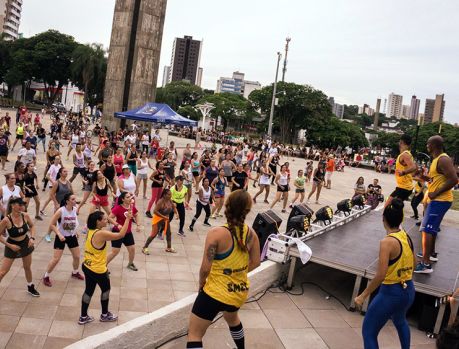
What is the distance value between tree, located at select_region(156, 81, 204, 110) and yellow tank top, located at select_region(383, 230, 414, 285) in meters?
104

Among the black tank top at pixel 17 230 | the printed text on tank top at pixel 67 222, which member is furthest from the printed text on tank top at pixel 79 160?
the black tank top at pixel 17 230

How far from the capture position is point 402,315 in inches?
176

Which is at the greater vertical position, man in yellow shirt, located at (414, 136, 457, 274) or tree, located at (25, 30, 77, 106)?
tree, located at (25, 30, 77, 106)

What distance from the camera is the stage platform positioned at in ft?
21.2

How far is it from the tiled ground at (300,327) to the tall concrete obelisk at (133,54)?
3318cm

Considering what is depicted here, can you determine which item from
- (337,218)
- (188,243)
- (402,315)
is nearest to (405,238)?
(402,315)

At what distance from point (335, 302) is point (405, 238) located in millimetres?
3073

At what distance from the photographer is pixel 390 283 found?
4.33m

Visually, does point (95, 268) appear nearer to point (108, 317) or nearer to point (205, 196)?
point (108, 317)

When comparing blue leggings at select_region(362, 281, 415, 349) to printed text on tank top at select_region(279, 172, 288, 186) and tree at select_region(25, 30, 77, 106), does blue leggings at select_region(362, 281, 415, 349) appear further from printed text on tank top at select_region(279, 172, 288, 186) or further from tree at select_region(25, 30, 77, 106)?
tree at select_region(25, 30, 77, 106)

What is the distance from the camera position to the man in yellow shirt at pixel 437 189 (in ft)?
20.2

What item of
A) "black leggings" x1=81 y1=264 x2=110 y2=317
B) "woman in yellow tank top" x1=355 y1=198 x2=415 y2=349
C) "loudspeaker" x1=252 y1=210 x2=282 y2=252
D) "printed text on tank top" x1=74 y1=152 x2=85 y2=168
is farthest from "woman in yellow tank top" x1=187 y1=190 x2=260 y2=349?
"printed text on tank top" x1=74 y1=152 x2=85 y2=168

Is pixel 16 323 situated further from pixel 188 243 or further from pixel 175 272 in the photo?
pixel 188 243

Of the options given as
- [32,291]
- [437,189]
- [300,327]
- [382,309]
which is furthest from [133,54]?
[382,309]
